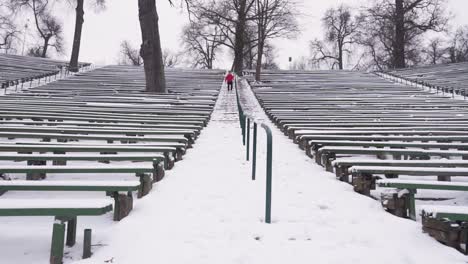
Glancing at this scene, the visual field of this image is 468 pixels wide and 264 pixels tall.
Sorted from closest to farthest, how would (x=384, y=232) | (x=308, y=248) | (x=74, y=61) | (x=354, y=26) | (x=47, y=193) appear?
(x=308, y=248), (x=384, y=232), (x=47, y=193), (x=74, y=61), (x=354, y=26)

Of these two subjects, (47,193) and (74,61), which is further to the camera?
(74,61)

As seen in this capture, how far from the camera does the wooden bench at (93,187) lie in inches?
152

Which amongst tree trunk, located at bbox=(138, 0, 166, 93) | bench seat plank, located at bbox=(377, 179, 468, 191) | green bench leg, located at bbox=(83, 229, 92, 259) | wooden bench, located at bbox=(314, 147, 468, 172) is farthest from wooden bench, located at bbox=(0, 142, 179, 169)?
tree trunk, located at bbox=(138, 0, 166, 93)

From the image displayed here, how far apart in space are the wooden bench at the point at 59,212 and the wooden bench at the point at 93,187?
0.49 m

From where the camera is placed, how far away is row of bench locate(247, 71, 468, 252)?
4211mm

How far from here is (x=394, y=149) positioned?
22.3 ft

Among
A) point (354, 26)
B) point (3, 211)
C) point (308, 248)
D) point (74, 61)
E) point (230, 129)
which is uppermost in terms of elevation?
point (354, 26)

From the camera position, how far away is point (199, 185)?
5.32 m

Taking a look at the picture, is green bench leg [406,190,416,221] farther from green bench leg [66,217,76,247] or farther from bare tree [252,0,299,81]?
bare tree [252,0,299,81]

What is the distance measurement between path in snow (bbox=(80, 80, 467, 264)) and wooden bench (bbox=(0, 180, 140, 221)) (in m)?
0.16

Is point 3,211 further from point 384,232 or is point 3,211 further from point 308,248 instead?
point 384,232

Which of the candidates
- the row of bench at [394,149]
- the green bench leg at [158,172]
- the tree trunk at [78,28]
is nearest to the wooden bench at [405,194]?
the row of bench at [394,149]

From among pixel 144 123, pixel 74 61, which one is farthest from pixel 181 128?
pixel 74 61

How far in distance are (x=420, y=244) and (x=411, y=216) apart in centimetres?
76
